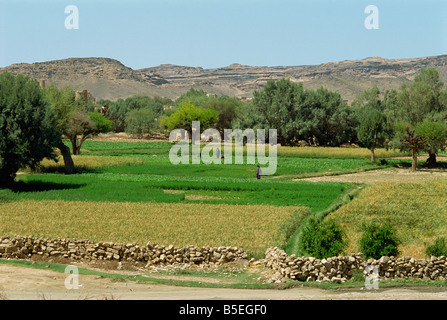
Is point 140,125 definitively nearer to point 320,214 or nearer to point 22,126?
point 22,126

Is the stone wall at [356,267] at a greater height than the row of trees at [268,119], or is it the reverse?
the row of trees at [268,119]

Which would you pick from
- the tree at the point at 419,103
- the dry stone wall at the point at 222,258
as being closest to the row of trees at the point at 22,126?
the dry stone wall at the point at 222,258

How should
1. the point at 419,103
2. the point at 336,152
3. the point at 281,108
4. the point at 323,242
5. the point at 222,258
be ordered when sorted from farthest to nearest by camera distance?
the point at 281,108
the point at 336,152
the point at 419,103
the point at 222,258
the point at 323,242

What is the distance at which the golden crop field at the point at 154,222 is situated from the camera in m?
21.2

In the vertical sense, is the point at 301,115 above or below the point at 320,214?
above

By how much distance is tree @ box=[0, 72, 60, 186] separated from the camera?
118 feet

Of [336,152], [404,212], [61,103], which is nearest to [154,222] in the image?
[404,212]

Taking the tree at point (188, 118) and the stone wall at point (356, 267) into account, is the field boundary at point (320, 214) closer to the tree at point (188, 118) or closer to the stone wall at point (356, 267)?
the stone wall at point (356, 267)

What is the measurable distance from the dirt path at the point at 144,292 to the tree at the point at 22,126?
70.8ft

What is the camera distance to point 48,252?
1955cm

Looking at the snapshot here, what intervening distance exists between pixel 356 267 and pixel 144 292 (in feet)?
23.1

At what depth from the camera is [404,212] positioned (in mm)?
26703

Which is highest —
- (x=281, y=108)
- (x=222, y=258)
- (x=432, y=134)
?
(x=281, y=108)

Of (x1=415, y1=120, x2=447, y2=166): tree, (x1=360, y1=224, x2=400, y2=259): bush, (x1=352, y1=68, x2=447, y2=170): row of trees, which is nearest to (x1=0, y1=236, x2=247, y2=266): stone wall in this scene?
(x1=360, y1=224, x2=400, y2=259): bush
